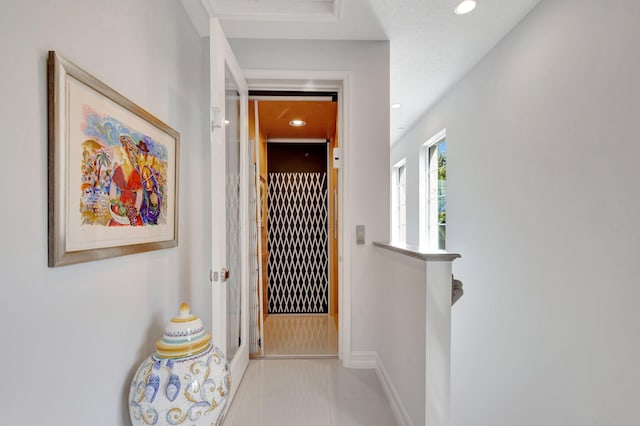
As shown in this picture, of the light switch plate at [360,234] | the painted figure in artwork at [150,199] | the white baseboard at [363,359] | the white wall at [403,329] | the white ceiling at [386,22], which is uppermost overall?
the white ceiling at [386,22]

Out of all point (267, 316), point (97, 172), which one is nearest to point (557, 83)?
point (97, 172)

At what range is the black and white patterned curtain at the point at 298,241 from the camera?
4016 mm

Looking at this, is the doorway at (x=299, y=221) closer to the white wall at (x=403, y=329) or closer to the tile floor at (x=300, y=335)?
the tile floor at (x=300, y=335)

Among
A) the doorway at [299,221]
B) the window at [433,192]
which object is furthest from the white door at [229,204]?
the window at [433,192]

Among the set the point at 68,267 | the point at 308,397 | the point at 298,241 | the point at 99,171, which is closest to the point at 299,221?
the point at 298,241

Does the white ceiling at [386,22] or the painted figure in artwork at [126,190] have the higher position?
the white ceiling at [386,22]

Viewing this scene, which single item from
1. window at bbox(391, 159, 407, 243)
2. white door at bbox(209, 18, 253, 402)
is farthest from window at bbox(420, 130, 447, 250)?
white door at bbox(209, 18, 253, 402)

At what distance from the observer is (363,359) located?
222 cm

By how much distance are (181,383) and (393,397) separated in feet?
3.98

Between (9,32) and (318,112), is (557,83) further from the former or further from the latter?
(9,32)

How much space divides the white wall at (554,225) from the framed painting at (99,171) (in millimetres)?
2120

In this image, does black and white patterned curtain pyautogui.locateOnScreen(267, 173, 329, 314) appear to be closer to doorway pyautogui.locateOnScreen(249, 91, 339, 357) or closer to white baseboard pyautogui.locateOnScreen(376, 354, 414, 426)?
doorway pyautogui.locateOnScreen(249, 91, 339, 357)

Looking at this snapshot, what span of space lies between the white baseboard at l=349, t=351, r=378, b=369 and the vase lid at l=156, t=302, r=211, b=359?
130 cm

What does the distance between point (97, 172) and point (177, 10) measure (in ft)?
4.01
